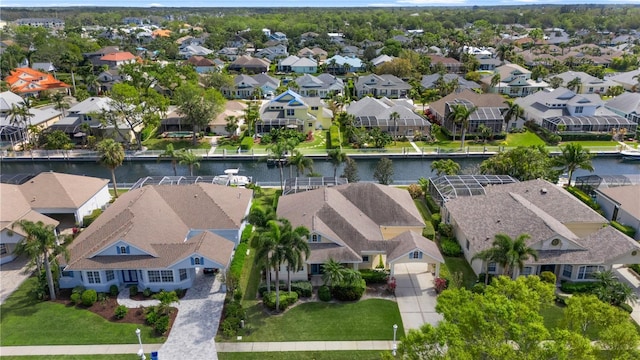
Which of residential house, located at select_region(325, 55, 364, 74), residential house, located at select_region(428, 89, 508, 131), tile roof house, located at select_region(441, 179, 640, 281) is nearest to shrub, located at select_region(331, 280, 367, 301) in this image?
tile roof house, located at select_region(441, 179, 640, 281)

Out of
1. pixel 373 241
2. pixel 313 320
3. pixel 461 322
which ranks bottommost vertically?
pixel 313 320

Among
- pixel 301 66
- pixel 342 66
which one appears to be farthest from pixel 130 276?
pixel 342 66

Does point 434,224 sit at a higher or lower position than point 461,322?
lower

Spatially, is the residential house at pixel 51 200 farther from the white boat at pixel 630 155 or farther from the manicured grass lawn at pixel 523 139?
the white boat at pixel 630 155

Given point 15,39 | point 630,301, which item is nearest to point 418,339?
point 630,301

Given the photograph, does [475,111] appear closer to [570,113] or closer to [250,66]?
[570,113]

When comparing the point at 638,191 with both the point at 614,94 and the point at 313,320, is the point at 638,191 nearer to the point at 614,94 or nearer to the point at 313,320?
the point at 313,320

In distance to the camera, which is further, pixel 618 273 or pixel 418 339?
pixel 618 273
